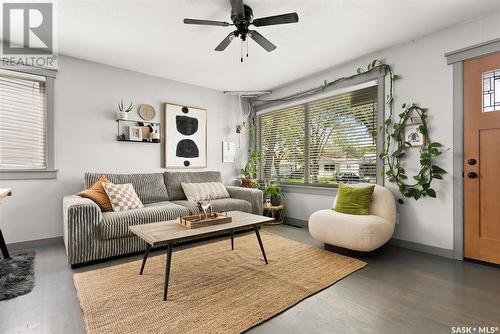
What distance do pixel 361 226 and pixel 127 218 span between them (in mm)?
2487

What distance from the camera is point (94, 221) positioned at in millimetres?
2465

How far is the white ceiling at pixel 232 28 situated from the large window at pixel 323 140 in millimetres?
642

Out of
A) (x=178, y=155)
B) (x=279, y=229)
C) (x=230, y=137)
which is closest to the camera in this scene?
(x=279, y=229)

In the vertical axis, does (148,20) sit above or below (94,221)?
above

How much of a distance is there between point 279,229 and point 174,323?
257 centimetres

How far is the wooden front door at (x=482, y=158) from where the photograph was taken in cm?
238

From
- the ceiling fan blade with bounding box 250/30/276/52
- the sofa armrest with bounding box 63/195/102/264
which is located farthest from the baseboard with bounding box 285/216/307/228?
the sofa armrest with bounding box 63/195/102/264

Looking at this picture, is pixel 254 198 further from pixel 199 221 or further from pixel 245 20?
pixel 245 20

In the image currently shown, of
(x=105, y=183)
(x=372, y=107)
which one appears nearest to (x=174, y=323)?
(x=105, y=183)

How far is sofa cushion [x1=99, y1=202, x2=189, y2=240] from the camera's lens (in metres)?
2.52

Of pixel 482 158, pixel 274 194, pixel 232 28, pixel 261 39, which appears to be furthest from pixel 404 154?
pixel 232 28

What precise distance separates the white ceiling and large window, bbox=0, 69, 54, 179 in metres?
0.66

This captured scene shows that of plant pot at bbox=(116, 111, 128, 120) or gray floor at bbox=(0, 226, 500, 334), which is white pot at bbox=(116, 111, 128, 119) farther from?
gray floor at bbox=(0, 226, 500, 334)

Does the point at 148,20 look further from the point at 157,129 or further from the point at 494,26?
the point at 494,26
